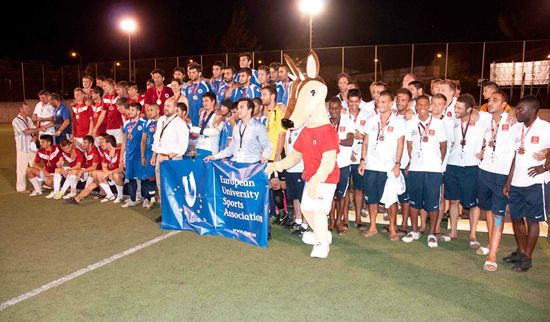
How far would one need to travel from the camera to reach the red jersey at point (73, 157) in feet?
31.1

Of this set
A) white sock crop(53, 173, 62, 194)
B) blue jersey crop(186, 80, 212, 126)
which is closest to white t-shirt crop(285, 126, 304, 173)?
blue jersey crop(186, 80, 212, 126)

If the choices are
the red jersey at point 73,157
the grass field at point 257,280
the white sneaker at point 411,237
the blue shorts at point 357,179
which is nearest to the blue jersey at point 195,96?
the red jersey at point 73,157

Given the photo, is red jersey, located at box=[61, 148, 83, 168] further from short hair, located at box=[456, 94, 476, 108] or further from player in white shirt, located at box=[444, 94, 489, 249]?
short hair, located at box=[456, 94, 476, 108]

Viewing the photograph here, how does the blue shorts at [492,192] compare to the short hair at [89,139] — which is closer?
the blue shorts at [492,192]

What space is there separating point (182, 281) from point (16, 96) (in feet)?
102

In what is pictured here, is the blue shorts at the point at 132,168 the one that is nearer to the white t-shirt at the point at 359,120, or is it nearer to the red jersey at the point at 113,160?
the red jersey at the point at 113,160

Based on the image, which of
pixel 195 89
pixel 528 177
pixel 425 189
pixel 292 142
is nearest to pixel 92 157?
pixel 195 89

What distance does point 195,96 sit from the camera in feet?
31.3

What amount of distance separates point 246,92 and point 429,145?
3862mm

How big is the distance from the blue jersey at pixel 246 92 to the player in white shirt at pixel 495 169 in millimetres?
4328

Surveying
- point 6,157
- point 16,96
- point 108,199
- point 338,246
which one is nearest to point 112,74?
point 16,96

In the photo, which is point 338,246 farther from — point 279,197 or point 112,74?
point 112,74

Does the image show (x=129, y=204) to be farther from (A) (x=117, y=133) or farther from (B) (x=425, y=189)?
(B) (x=425, y=189)

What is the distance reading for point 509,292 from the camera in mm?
4664
